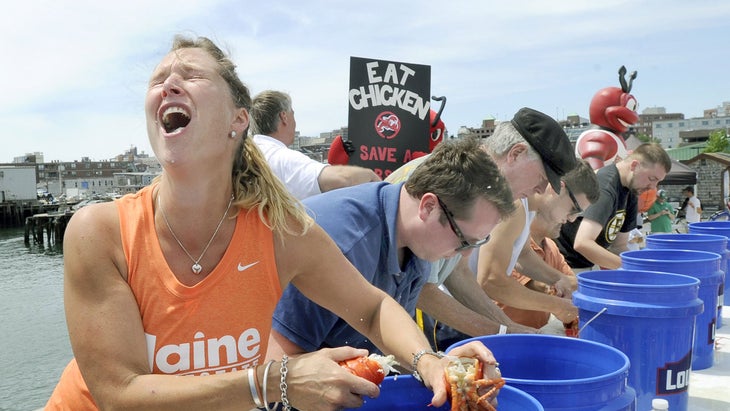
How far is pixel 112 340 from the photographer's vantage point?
133cm

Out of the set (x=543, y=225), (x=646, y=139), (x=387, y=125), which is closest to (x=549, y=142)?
(x=543, y=225)

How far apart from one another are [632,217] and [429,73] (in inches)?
76.3

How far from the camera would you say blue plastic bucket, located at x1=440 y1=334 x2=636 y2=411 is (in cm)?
124

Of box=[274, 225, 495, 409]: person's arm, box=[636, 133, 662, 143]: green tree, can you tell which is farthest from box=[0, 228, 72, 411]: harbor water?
box=[274, 225, 495, 409]: person's arm

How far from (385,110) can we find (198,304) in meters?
3.63

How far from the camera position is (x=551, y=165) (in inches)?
109

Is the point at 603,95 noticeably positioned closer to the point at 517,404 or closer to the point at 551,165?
the point at 551,165

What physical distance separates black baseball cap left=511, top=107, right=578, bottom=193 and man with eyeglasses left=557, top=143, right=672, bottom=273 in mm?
1041

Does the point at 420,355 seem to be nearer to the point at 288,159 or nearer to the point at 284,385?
the point at 284,385

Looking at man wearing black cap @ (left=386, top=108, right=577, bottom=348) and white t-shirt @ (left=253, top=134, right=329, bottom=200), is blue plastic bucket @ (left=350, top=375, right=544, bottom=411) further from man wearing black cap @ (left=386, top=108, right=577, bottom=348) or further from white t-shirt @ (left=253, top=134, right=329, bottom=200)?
white t-shirt @ (left=253, top=134, right=329, bottom=200)

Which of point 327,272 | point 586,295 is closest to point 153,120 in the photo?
point 327,272

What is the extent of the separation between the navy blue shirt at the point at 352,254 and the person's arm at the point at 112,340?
54 cm

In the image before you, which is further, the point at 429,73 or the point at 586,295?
the point at 429,73

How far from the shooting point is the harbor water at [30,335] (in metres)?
13.8
